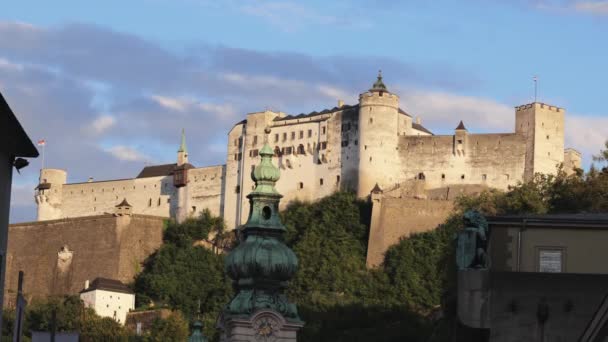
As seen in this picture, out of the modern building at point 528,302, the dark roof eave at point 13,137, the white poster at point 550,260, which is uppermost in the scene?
the dark roof eave at point 13,137

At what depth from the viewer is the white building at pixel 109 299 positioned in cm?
10512

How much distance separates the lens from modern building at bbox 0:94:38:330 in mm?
17062

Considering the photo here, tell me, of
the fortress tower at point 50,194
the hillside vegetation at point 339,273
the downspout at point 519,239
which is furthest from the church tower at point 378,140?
the downspout at point 519,239

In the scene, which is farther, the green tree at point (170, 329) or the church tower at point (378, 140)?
the church tower at point (378, 140)

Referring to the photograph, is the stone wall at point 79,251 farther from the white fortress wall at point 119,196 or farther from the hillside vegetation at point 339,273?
the hillside vegetation at point 339,273

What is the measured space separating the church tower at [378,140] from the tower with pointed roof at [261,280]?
219ft

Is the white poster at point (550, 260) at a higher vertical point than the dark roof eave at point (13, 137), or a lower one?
lower

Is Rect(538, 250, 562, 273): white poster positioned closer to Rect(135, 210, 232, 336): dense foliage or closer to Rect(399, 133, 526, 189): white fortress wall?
Rect(399, 133, 526, 189): white fortress wall

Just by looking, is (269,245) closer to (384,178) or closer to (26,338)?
(26,338)

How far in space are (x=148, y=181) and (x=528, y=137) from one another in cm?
2926

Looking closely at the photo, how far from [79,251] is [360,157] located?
2232 centimetres

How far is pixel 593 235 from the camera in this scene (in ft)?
90.2

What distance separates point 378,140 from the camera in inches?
4099

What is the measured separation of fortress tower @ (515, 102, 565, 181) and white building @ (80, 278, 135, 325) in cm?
2507
